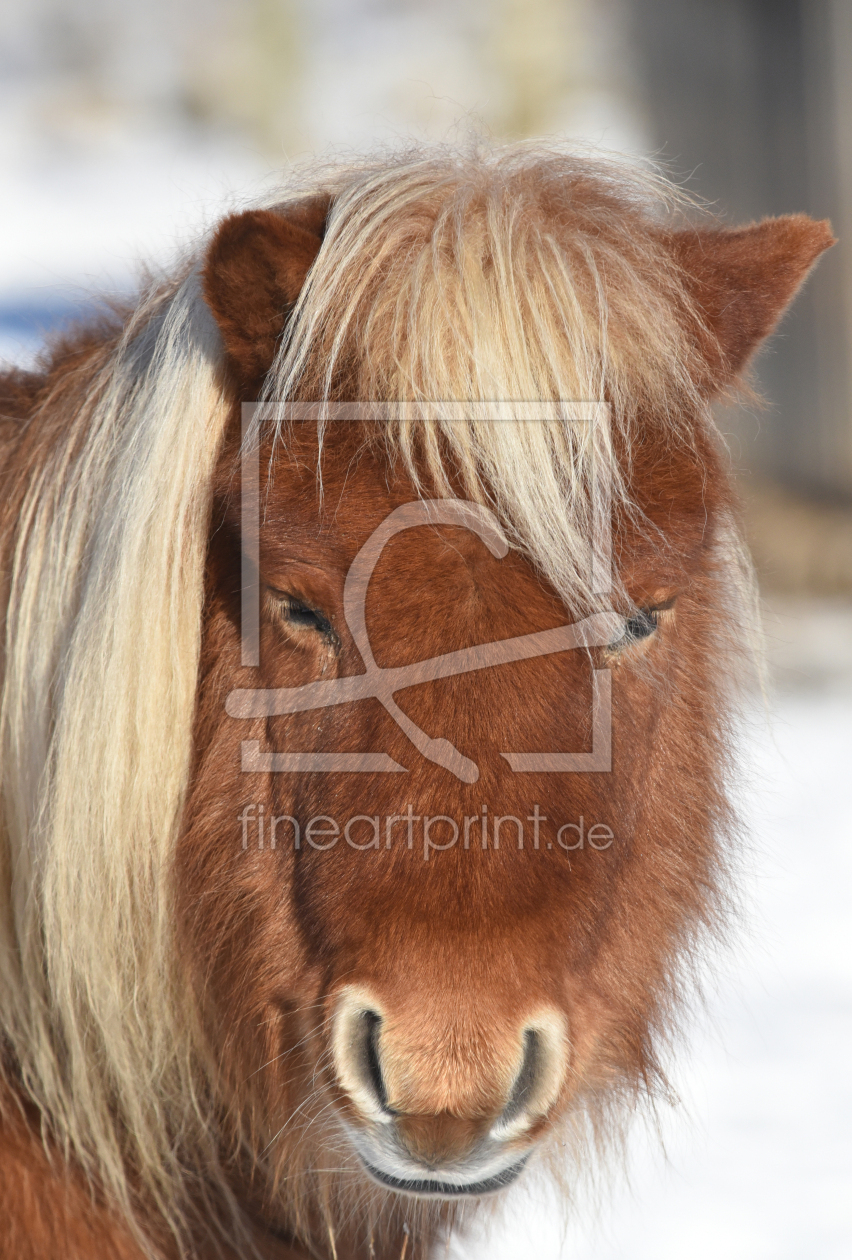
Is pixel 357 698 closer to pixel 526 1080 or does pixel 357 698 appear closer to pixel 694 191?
pixel 526 1080

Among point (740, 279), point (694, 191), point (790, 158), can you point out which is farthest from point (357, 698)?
point (790, 158)

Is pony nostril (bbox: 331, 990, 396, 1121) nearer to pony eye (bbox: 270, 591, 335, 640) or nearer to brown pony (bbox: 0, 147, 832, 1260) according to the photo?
brown pony (bbox: 0, 147, 832, 1260)

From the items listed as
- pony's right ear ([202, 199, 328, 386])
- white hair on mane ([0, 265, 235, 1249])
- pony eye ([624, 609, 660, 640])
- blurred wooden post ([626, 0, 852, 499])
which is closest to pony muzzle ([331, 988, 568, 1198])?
white hair on mane ([0, 265, 235, 1249])

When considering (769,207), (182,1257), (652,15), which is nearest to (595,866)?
(182,1257)

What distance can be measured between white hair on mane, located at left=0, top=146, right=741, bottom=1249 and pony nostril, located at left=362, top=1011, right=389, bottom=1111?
354mm

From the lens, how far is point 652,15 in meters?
6.97

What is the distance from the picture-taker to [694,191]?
4715 mm

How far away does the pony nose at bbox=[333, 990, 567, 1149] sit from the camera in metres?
1.02

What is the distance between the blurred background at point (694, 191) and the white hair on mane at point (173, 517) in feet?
1.12

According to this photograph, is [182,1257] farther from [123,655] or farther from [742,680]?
[742,680]

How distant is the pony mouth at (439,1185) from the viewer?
109cm

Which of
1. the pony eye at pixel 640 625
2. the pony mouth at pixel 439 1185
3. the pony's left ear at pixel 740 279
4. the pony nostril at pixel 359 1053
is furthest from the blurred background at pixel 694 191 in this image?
the pony nostril at pixel 359 1053

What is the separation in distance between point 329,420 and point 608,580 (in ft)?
1.23

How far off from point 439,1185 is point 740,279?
116cm
